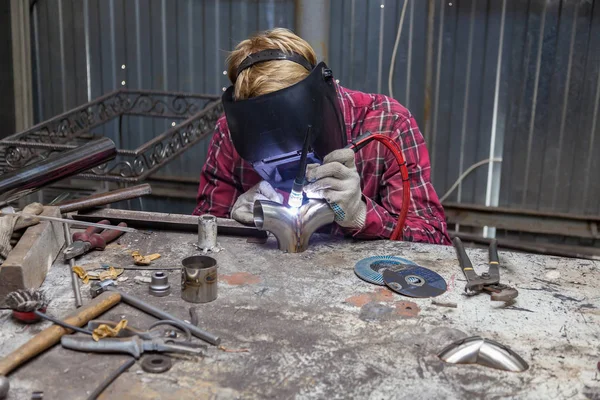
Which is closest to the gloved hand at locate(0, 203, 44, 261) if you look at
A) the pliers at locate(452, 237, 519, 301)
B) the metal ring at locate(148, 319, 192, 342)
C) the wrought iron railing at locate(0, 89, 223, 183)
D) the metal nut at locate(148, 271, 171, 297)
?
the metal nut at locate(148, 271, 171, 297)

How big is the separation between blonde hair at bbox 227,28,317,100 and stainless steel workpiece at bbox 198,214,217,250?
1.24 feet

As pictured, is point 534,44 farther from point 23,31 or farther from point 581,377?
point 23,31

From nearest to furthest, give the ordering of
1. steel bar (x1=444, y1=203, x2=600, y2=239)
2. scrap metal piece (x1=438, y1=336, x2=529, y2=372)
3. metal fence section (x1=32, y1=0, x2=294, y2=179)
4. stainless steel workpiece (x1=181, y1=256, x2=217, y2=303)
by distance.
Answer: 1. scrap metal piece (x1=438, y1=336, x2=529, y2=372)
2. stainless steel workpiece (x1=181, y1=256, x2=217, y2=303)
3. steel bar (x1=444, y1=203, x2=600, y2=239)
4. metal fence section (x1=32, y1=0, x2=294, y2=179)

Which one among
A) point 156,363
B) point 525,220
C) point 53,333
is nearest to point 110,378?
→ point 156,363

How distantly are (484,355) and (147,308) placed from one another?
0.74 m

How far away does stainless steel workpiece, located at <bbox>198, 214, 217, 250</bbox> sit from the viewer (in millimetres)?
1760

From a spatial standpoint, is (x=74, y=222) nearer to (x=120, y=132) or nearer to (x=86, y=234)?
(x=86, y=234)

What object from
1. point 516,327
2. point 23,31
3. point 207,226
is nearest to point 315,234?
point 207,226

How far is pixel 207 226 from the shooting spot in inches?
69.3

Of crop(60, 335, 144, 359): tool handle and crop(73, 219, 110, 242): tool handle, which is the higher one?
crop(73, 219, 110, 242): tool handle

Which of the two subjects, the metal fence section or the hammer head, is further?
the metal fence section

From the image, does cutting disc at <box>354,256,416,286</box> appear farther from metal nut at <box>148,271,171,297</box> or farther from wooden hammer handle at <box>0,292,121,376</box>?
wooden hammer handle at <box>0,292,121,376</box>

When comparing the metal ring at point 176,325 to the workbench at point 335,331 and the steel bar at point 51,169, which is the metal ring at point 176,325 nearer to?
the workbench at point 335,331

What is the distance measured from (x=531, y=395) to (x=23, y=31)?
13.6 feet
